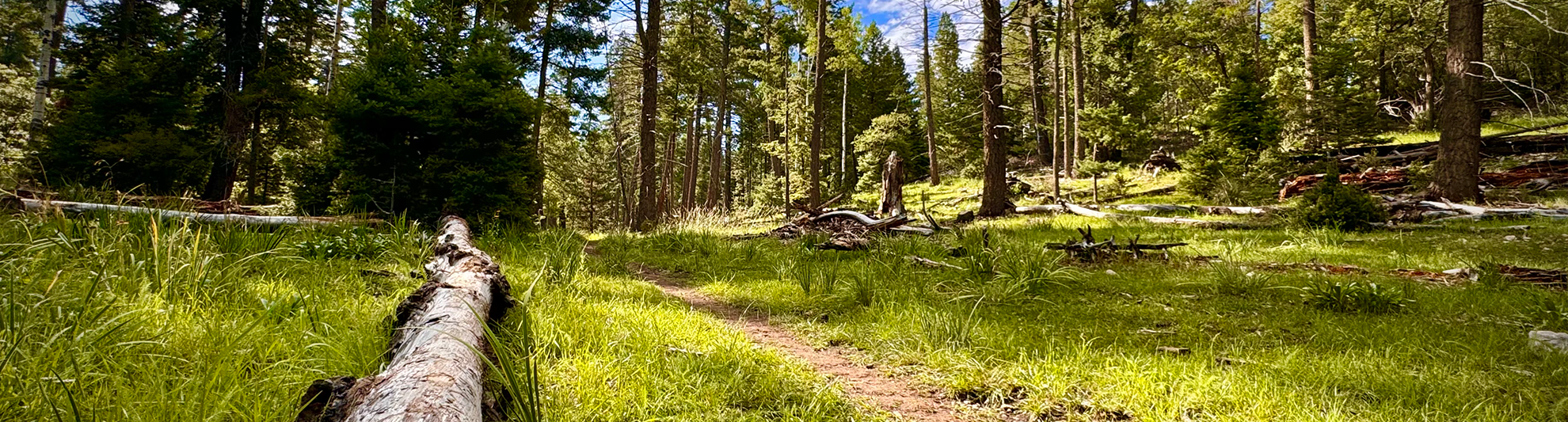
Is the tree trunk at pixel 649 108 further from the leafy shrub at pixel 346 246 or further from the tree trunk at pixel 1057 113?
the tree trunk at pixel 1057 113

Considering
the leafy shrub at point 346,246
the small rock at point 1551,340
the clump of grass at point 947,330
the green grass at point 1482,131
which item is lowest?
the clump of grass at point 947,330

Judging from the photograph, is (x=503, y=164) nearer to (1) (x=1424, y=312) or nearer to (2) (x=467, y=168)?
(2) (x=467, y=168)

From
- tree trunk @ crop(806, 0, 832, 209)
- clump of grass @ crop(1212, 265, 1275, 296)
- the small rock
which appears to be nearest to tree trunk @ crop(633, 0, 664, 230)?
tree trunk @ crop(806, 0, 832, 209)

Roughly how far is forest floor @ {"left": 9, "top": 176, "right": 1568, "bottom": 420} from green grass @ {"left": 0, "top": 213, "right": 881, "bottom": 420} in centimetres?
2

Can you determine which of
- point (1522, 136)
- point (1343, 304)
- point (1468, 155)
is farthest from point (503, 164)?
point (1522, 136)

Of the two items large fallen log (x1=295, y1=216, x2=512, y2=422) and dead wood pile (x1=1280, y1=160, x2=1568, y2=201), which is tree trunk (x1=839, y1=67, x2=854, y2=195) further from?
large fallen log (x1=295, y1=216, x2=512, y2=422)

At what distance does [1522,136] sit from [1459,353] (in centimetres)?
1923

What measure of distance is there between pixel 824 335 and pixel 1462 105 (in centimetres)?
1153

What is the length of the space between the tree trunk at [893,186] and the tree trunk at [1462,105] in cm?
849

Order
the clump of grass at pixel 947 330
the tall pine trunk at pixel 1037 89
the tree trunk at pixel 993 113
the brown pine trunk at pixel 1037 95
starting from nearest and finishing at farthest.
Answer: the clump of grass at pixel 947 330 < the tree trunk at pixel 993 113 < the tall pine trunk at pixel 1037 89 < the brown pine trunk at pixel 1037 95

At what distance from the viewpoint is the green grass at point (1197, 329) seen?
2330mm

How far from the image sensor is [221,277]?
3205 millimetres

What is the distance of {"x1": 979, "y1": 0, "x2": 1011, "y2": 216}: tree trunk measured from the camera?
34.3ft

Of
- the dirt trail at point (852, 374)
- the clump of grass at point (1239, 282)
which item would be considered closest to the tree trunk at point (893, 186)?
the clump of grass at point (1239, 282)
